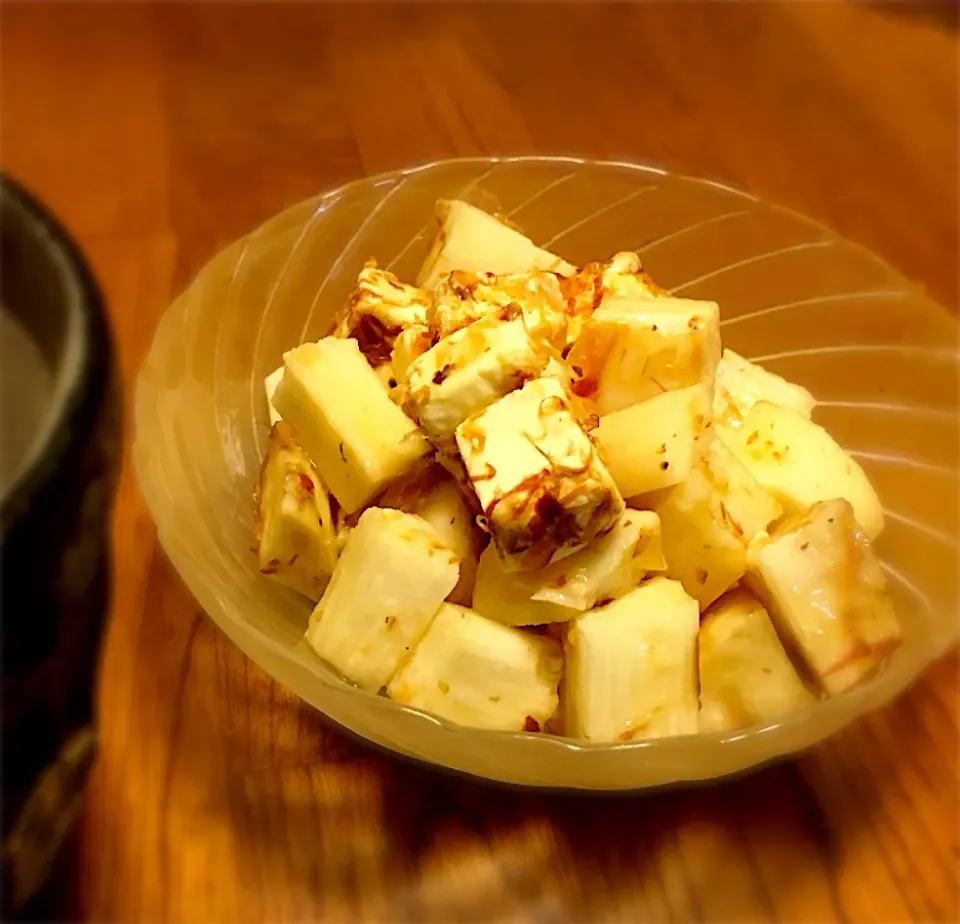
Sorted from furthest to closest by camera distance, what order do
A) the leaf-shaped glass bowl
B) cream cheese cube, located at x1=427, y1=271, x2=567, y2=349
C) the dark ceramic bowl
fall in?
cream cheese cube, located at x1=427, y1=271, x2=567, y2=349 < the leaf-shaped glass bowl < the dark ceramic bowl

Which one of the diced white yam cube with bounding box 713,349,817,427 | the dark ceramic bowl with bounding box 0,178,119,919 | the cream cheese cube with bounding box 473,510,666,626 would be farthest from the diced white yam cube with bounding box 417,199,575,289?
the dark ceramic bowl with bounding box 0,178,119,919

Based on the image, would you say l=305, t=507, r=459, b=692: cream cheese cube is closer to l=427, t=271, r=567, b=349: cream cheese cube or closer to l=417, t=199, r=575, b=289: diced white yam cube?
l=427, t=271, r=567, b=349: cream cheese cube

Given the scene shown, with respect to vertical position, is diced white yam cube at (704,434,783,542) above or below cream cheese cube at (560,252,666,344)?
below

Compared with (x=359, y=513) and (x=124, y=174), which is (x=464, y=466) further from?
(x=124, y=174)

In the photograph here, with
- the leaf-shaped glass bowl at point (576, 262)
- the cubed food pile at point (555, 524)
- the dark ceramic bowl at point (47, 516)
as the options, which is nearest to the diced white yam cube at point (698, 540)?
the cubed food pile at point (555, 524)

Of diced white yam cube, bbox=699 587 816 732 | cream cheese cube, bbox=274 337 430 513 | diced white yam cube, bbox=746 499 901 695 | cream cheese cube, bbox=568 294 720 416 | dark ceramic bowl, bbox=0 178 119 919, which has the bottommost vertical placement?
diced white yam cube, bbox=699 587 816 732

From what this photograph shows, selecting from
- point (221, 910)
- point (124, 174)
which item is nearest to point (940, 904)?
point (221, 910)
